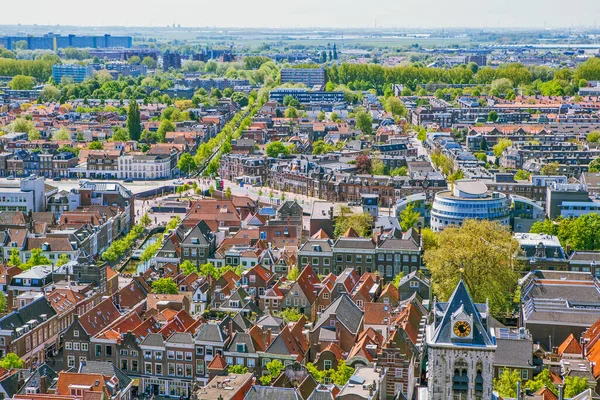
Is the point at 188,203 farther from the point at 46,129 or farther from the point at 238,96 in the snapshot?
the point at 238,96

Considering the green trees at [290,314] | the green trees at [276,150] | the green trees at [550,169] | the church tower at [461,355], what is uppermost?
the church tower at [461,355]

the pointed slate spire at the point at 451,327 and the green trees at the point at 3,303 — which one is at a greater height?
the pointed slate spire at the point at 451,327

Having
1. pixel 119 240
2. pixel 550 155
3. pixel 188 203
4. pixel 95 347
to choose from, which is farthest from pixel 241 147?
pixel 95 347

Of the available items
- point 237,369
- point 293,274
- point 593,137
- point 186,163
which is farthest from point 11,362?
point 593,137

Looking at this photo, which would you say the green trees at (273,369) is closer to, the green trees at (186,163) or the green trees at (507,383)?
the green trees at (507,383)

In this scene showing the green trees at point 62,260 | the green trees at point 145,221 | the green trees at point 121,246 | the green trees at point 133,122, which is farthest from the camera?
the green trees at point 133,122

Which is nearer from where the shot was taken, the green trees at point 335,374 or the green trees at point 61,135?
the green trees at point 335,374

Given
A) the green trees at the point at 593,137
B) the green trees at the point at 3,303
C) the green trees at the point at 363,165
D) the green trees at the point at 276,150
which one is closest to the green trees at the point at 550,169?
the green trees at the point at 363,165
